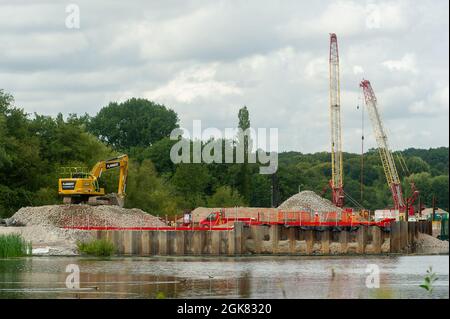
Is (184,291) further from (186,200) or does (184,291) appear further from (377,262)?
(186,200)

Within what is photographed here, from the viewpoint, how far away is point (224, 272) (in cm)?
7144

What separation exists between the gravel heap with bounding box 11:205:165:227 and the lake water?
566 inches

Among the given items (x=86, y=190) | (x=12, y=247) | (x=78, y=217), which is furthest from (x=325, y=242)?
(x=12, y=247)

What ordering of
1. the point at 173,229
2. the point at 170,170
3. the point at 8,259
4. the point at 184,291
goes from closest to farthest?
the point at 184,291 < the point at 8,259 < the point at 173,229 < the point at 170,170

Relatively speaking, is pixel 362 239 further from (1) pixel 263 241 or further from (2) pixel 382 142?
(2) pixel 382 142

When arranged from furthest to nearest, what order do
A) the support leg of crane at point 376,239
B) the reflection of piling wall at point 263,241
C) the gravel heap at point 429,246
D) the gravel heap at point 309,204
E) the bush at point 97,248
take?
1. the gravel heap at point 309,204
2. the gravel heap at point 429,246
3. the support leg of crane at point 376,239
4. the reflection of piling wall at point 263,241
5. the bush at point 97,248

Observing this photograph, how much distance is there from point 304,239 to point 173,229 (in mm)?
11082

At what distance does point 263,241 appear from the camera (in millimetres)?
95875

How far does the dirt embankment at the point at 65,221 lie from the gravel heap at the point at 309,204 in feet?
75.3

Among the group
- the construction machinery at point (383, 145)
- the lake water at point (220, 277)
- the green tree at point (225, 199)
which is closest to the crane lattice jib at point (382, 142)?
the construction machinery at point (383, 145)

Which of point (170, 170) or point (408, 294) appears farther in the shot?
point (170, 170)

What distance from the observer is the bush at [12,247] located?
272ft

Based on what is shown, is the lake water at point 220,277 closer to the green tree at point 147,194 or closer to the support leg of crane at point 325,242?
the support leg of crane at point 325,242
